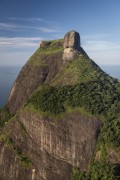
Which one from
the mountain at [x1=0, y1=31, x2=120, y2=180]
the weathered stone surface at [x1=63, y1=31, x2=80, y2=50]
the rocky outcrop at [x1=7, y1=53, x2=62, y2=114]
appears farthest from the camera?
the rocky outcrop at [x1=7, y1=53, x2=62, y2=114]

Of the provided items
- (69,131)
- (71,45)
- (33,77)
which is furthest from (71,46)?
(69,131)

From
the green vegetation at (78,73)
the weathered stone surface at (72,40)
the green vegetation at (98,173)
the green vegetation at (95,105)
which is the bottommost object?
the green vegetation at (98,173)

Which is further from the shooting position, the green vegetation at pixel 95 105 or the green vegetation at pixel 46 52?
the green vegetation at pixel 46 52

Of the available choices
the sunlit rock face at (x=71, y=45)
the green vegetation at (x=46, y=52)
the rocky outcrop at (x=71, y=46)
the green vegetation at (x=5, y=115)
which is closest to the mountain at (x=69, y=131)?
the rocky outcrop at (x=71, y=46)

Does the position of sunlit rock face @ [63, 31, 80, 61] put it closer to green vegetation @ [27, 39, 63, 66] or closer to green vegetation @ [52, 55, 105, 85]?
green vegetation @ [52, 55, 105, 85]

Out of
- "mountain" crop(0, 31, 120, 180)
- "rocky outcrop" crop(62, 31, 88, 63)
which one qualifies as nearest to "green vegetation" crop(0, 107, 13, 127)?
"mountain" crop(0, 31, 120, 180)

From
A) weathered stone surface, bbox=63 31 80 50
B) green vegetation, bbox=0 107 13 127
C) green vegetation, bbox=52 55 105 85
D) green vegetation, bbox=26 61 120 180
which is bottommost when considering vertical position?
green vegetation, bbox=0 107 13 127

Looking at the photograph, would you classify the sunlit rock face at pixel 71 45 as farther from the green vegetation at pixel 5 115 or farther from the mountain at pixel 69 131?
the green vegetation at pixel 5 115
